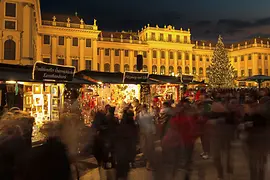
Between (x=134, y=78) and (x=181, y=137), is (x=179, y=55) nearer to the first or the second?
(x=134, y=78)

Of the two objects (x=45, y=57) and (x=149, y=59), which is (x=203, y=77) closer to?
(x=149, y=59)

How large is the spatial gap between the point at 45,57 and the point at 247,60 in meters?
54.3

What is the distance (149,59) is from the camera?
2955 inches

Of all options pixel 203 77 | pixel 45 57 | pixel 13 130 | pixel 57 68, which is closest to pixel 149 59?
pixel 203 77

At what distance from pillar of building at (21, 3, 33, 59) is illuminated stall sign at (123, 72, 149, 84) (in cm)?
2281

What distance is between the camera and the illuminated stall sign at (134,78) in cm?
1393

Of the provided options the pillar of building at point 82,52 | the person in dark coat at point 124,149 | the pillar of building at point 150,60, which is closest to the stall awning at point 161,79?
the person in dark coat at point 124,149

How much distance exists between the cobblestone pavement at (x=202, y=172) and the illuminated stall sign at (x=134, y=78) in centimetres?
549

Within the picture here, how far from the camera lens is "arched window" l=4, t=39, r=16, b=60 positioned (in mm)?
33450

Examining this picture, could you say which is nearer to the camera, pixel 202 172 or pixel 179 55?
pixel 202 172

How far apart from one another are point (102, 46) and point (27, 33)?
36.5 metres

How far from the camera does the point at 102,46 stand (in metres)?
70.8

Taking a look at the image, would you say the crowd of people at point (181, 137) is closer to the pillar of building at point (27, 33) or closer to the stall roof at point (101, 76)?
the stall roof at point (101, 76)

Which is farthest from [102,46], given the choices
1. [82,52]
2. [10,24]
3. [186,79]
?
[186,79]
